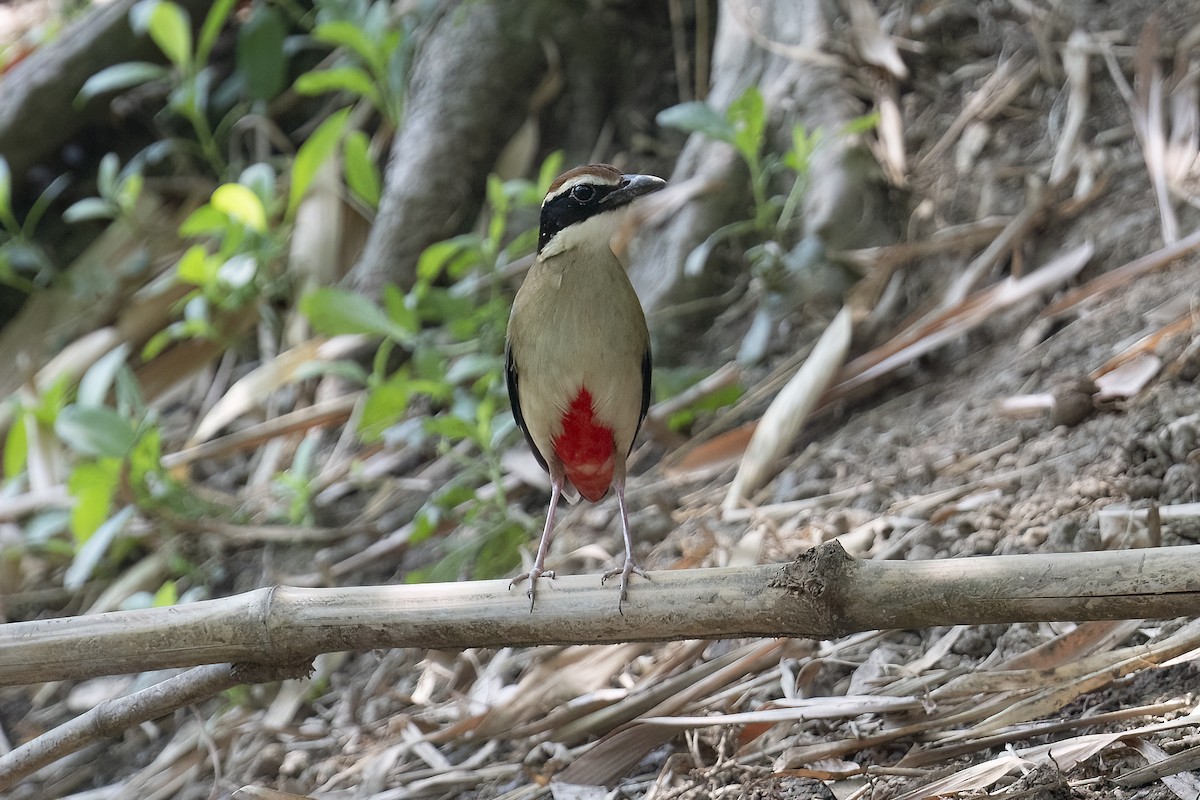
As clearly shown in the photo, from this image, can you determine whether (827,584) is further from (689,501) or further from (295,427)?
(295,427)

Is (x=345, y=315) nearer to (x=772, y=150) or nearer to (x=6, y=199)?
(x=772, y=150)

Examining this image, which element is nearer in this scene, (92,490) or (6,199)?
(92,490)

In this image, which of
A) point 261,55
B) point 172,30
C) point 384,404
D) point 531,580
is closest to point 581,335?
point 531,580

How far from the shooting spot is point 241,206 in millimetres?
5070

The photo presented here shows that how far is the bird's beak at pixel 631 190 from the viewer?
312 cm

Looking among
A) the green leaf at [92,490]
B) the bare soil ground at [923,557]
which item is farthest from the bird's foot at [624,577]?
the green leaf at [92,490]

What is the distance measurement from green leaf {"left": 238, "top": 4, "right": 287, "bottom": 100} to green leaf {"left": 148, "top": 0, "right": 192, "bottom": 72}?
549mm

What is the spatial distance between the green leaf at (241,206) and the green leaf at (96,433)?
50.9 inches

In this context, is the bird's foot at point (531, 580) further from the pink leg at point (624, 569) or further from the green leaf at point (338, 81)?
the green leaf at point (338, 81)

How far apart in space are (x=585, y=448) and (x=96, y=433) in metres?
2.17

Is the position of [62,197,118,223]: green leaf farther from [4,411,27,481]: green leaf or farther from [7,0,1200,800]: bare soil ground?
[7,0,1200,800]: bare soil ground

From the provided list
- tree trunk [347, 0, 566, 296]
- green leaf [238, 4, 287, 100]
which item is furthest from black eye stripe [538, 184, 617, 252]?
green leaf [238, 4, 287, 100]

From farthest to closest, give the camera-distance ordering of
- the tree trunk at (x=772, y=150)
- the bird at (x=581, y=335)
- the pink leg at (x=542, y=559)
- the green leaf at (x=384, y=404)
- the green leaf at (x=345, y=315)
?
the tree trunk at (x=772, y=150) → the green leaf at (x=345, y=315) → the green leaf at (x=384, y=404) → the bird at (x=581, y=335) → the pink leg at (x=542, y=559)

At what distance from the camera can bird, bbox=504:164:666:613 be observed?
299 cm
